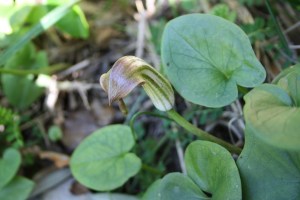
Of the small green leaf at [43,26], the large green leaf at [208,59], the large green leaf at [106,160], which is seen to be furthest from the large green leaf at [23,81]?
the large green leaf at [208,59]

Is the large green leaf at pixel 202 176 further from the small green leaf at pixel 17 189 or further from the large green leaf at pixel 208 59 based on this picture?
the small green leaf at pixel 17 189

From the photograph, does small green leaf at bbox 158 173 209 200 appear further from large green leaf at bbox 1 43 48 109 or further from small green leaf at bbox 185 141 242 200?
large green leaf at bbox 1 43 48 109

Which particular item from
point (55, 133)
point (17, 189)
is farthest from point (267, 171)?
point (55, 133)

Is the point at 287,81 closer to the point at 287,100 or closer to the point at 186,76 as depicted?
the point at 287,100

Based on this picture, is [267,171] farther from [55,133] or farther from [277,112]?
[55,133]

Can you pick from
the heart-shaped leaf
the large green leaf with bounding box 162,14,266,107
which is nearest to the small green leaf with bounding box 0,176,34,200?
the heart-shaped leaf

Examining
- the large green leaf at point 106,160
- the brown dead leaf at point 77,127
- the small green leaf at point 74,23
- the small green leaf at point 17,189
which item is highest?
the small green leaf at point 74,23

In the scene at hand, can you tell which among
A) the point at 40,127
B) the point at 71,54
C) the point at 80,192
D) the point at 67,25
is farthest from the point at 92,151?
the point at 71,54
